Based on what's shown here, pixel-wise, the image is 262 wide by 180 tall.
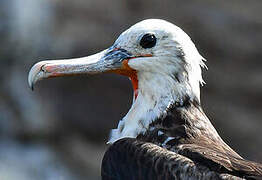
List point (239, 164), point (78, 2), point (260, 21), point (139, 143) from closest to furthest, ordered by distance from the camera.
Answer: point (239, 164), point (139, 143), point (260, 21), point (78, 2)

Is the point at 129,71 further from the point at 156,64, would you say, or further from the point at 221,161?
the point at 221,161

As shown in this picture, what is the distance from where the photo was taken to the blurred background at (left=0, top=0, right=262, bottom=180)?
788 centimetres

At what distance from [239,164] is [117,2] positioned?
17.0 feet

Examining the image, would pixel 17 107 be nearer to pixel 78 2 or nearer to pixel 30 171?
pixel 30 171

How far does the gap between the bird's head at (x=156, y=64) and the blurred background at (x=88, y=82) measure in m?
4.14

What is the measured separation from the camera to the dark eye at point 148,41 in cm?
372

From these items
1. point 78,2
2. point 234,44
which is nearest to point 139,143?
point 234,44

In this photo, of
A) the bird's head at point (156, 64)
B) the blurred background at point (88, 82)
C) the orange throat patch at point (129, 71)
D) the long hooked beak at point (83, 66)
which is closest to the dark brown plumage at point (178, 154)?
the bird's head at point (156, 64)

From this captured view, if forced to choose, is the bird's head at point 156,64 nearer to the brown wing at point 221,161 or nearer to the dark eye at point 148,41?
the dark eye at point 148,41

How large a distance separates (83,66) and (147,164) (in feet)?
2.25

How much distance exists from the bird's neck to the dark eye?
0.15 m

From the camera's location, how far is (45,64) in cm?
373

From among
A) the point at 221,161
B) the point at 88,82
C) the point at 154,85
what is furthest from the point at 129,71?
the point at 88,82

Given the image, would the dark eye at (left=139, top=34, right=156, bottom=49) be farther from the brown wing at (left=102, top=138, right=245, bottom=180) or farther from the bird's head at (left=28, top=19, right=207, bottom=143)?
the brown wing at (left=102, top=138, right=245, bottom=180)
